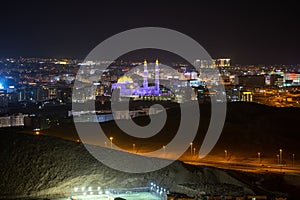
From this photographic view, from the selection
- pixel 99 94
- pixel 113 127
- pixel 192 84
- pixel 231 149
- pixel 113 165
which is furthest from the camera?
pixel 192 84

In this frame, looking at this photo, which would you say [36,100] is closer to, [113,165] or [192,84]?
[192,84]

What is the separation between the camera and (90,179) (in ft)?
46.8

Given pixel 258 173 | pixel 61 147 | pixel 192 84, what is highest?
pixel 192 84

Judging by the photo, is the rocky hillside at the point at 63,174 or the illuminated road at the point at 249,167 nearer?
the rocky hillside at the point at 63,174

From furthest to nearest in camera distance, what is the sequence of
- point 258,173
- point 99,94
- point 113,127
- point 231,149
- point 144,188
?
1. point 99,94
2. point 113,127
3. point 231,149
4. point 258,173
5. point 144,188

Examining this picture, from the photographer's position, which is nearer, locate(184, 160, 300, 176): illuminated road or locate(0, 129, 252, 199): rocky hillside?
locate(0, 129, 252, 199): rocky hillside

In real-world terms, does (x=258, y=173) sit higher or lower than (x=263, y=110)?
lower

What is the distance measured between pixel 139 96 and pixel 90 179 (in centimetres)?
5619

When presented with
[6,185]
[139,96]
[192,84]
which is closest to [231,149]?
[6,185]

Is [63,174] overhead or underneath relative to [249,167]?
overhead

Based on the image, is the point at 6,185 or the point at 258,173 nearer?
the point at 6,185

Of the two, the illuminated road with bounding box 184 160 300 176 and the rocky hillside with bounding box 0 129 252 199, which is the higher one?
the rocky hillside with bounding box 0 129 252 199

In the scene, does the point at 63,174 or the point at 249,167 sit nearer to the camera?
the point at 63,174

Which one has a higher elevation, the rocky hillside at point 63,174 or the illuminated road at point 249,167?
the rocky hillside at point 63,174
